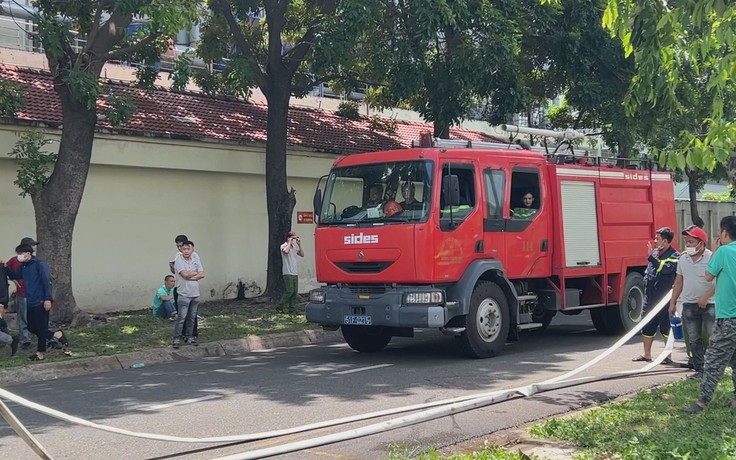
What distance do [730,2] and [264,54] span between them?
12.9 m

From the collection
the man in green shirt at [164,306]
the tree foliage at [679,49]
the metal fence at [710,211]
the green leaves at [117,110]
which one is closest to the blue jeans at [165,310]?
the man in green shirt at [164,306]

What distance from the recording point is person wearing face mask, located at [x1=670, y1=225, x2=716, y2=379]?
27.5 ft

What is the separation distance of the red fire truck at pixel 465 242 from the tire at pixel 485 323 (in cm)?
2

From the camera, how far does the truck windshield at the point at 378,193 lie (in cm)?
1030

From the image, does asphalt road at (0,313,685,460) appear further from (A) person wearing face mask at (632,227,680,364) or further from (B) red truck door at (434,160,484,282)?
(B) red truck door at (434,160,484,282)

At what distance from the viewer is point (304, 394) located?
8.56m

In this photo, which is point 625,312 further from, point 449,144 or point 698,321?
point 698,321

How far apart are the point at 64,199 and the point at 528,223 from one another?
7380mm

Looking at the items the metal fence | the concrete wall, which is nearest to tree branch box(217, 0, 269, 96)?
the concrete wall

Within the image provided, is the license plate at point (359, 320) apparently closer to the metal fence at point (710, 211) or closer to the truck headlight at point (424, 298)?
the truck headlight at point (424, 298)

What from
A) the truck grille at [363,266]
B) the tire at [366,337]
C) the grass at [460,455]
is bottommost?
Result: the grass at [460,455]

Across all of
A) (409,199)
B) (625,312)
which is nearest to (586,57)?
(625,312)

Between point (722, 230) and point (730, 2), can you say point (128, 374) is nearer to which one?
point (722, 230)

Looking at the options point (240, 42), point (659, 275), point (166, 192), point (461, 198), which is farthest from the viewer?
point (166, 192)
